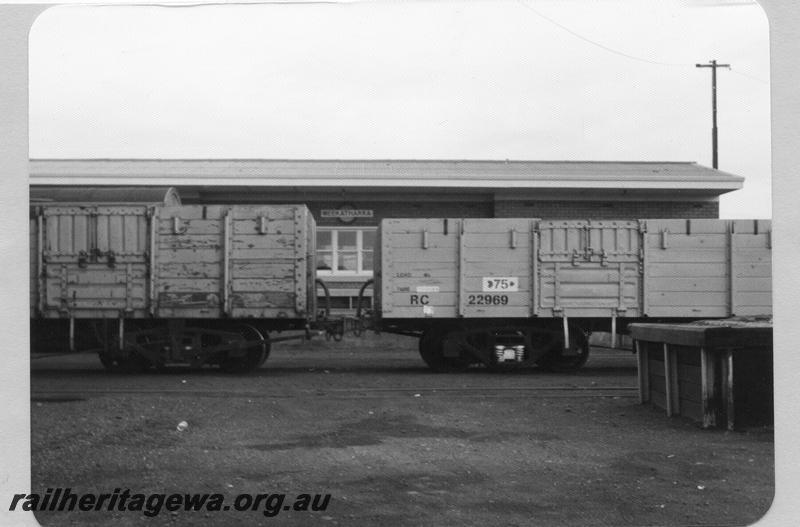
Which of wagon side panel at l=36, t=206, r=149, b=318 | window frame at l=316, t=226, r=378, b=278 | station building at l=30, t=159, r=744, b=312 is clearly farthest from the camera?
window frame at l=316, t=226, r=378, b=278

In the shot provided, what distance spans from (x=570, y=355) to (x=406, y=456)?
7795mm

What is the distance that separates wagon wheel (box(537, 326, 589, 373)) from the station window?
6.17m

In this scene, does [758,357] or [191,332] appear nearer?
[758,357]

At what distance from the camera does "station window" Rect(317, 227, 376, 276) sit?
18203 mm

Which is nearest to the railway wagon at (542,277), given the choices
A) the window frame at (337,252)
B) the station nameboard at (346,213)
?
the window frame at (337,252)

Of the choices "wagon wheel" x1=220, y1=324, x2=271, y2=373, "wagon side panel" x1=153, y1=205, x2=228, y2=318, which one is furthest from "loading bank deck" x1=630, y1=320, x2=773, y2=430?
"wagon side panel" x1=153, y1=205, x2=228, y2=318

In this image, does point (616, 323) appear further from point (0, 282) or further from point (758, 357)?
point (0, 282)

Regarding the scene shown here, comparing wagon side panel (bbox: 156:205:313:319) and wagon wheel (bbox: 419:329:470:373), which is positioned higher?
wagon side panel (bbox: 156:205:313:319)

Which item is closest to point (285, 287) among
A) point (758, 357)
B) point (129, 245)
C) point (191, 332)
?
point (191, 332)

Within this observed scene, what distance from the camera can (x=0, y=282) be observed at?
4020 millimetres

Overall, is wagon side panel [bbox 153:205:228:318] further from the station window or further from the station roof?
the station window

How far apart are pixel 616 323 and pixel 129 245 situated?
Result: 7833 mm

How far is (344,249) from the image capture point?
18.4 m

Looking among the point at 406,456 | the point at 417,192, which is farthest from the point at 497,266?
the point at 406,456
